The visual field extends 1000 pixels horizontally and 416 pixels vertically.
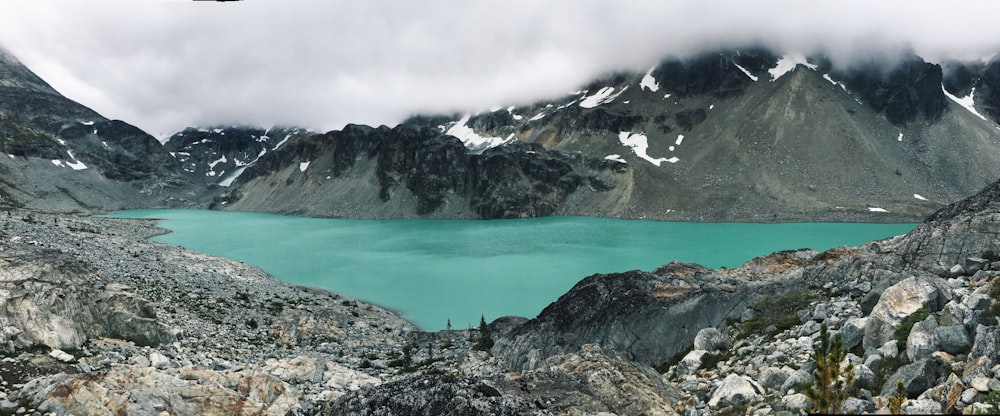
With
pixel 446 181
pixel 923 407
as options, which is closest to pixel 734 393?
pixel 923 407

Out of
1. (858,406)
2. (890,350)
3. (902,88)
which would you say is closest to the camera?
(858,406)

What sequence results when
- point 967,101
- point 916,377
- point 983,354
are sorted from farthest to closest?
point 967,101, point 916,377, point 983,354

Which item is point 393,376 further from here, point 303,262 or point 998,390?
point 303,262

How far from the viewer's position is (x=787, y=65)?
183625 mm

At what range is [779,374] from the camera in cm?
985

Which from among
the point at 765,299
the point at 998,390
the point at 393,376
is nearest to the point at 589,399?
the point at 998,390

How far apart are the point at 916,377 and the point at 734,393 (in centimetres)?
304

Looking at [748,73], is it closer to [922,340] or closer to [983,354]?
[922,340]

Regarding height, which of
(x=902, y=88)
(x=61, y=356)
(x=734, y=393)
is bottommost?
(x=61, y=356)

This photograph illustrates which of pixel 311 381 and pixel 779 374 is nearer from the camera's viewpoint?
pixel 779 374

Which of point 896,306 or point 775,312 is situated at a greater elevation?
point 896,306

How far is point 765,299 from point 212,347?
75.1ft

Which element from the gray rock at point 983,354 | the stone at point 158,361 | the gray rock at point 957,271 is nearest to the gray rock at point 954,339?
the gray rock at point 983,354

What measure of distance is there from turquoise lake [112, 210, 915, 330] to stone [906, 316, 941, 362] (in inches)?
1186
